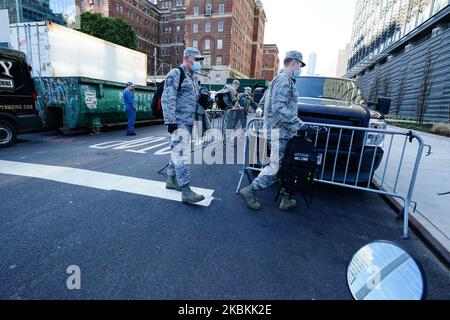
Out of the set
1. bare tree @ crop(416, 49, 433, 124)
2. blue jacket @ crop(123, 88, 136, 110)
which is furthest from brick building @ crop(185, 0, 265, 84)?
blue jacket @ crop(123, 88, 136, 110)

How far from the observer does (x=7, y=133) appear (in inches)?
289

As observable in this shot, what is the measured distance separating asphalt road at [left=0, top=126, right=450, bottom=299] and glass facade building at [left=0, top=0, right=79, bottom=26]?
200ft

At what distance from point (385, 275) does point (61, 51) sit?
12.5 metres

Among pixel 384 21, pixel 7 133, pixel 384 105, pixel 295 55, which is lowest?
pixel 7 133

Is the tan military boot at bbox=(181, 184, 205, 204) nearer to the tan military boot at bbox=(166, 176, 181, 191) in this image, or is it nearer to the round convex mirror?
the tan military boot at bbox=(166, 176, 181, 191)

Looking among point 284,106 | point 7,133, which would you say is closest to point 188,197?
point 284,106

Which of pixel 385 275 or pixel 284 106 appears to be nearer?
pixel 385 275

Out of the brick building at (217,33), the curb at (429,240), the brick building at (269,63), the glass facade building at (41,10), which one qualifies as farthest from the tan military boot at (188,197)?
the brick building at (269,63)

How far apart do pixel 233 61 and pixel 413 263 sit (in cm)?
6220

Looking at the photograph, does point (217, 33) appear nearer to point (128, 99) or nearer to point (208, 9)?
point (208, 9)

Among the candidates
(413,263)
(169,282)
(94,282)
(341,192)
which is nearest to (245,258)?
(169,282)

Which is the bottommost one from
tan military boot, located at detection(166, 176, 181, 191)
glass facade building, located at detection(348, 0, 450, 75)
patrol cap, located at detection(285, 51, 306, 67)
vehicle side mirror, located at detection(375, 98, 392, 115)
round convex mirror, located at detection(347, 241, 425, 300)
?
tan military boot, located at detection(166, 176, 181, 191)

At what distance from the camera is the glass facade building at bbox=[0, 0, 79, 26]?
185ft

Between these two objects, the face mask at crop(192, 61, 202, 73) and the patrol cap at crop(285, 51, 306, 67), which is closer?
the patrol cap at crop(285, 51, 306, 67)
